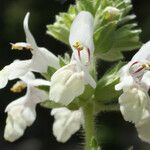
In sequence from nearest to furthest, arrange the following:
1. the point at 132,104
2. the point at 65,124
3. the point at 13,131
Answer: the point at 132,104 → the point at 13,131 → the point at 65,124

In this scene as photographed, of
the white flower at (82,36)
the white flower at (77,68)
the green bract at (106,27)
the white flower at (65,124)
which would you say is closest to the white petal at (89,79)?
the white flower at (77,68)

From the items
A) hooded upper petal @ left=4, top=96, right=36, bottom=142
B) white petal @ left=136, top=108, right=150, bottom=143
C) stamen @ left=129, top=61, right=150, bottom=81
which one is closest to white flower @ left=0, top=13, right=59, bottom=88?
hooded upper petal @ left=4, top=96, right=36, bottom=142

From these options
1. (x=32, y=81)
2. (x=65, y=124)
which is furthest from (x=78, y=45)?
(x=65, y=124)

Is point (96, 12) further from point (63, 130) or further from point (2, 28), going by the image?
point (2, 28)

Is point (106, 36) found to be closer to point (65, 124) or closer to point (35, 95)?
point (35, 95)

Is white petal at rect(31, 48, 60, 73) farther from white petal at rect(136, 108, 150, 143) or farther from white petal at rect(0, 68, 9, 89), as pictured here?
white petal at rect(136, 108, 150, 143)

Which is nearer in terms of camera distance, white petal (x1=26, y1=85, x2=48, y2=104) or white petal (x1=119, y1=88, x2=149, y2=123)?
white petal (x1=119, y1=88, x2=149, y2=123)

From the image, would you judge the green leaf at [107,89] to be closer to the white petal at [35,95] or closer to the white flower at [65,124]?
the white petal at [35,95]

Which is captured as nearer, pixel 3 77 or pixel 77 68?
pixel 77 68

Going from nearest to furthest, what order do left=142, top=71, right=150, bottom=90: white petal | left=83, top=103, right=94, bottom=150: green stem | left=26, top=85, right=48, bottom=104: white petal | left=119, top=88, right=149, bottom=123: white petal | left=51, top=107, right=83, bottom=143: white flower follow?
left=119, top=88, right=149, bottom=123: white petal, left=142, top=71, right=150, bottom=90: white petal, left=83, top=103, right=94, bottom=150: green stem, left=26, top=85, right=48, bottom=104: white petal, left=51, top=107, right=83, bottom=143: white flower
